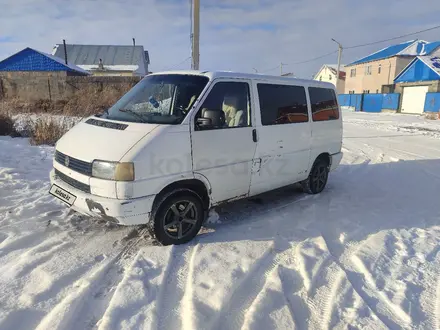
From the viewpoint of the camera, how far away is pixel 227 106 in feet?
A: 13.7

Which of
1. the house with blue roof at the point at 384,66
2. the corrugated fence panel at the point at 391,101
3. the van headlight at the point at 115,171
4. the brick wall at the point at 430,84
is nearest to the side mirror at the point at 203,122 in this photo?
the van headlight at the point at 115,171

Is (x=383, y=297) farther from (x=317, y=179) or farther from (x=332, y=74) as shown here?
(x=332, y=74)

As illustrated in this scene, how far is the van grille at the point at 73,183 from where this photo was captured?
353cm

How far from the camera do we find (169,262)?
3445 millimetres

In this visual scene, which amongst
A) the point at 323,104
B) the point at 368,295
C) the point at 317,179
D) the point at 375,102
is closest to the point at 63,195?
the point at 368,295

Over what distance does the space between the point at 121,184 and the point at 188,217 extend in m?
1.04

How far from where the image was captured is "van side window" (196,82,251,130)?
3.77 m

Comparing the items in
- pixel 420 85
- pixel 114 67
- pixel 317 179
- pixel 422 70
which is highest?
pixel 114 67

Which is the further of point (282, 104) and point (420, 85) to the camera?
point (420, 85)

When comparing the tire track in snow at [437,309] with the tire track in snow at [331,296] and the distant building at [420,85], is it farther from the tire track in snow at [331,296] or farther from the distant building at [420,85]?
the distant building at [420,85]

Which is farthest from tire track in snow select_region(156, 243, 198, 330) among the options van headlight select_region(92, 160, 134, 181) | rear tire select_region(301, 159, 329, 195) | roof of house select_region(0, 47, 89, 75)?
roof of house select_region(0, 47, 89, 75)

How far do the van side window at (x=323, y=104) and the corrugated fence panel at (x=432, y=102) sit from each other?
28707 millimetres

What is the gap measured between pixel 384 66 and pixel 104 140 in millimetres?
48696

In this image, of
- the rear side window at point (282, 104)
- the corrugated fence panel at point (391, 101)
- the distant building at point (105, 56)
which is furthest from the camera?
the distant building at point (105, 56)
